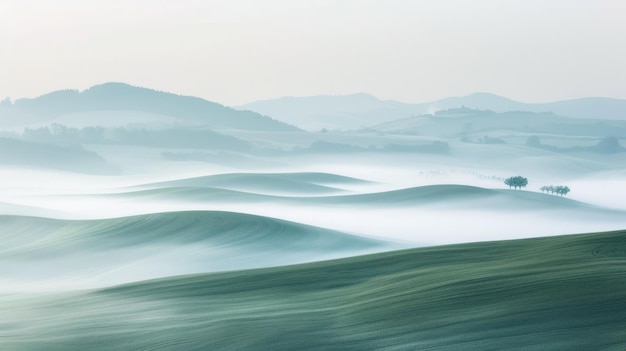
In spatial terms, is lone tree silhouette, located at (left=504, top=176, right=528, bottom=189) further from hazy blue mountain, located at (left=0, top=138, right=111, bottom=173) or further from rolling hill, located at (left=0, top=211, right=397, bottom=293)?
hazy blue mountain, located at (left=0, top=138, right=111, bottom=173)

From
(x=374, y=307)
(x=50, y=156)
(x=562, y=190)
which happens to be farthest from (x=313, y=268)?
(x=50, y=156)

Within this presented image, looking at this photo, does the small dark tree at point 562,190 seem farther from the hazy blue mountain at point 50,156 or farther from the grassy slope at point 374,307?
the hazy blue mountain at point 50,156

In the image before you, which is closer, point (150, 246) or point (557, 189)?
point (150, 246)

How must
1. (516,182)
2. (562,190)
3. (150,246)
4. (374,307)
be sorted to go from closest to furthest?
(374,307), (150,246), (562,190), (516,182)

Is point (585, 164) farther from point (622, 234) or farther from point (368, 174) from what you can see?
point (622, 234)

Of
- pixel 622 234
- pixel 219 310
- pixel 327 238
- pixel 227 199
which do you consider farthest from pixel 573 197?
pixel 219 310

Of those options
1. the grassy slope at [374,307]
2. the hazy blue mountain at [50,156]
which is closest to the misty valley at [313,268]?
the grassy slope at [374,307]

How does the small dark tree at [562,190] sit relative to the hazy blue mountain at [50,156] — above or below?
below

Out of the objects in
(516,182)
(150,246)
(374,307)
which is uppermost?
(516,182)

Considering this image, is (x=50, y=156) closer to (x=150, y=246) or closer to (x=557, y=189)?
(x=557, y=189)
